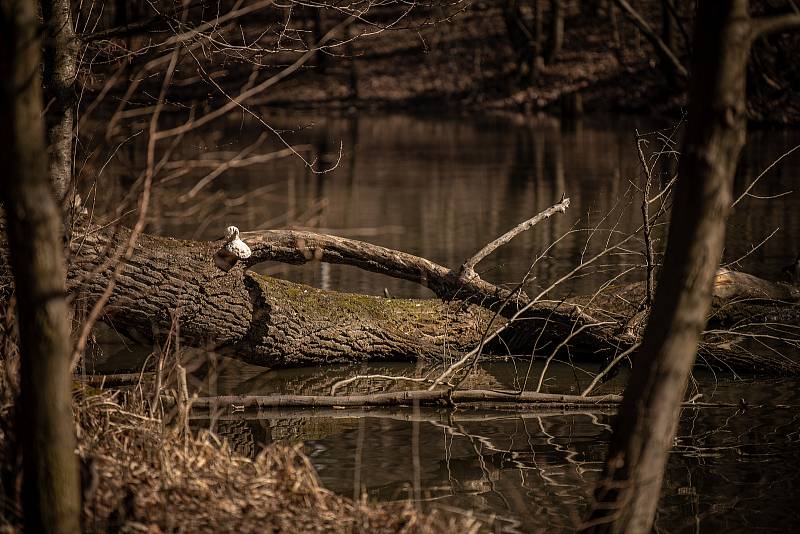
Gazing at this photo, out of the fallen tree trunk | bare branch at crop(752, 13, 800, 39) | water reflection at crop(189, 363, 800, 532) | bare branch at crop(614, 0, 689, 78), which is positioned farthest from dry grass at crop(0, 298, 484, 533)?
bare branch at crop(614, 0, 689, 78)

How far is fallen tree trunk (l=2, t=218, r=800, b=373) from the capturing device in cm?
931

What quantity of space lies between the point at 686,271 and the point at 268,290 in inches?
224

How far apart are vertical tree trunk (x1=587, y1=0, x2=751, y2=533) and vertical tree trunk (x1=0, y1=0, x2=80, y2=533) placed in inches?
93.3

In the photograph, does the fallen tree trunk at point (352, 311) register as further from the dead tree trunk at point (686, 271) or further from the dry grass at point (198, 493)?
the dead tree trunk at point (686, 271)

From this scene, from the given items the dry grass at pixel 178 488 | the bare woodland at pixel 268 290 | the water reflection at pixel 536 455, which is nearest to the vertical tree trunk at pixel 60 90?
the bare woodland at pixel 268 290

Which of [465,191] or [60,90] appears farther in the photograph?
[465,191]

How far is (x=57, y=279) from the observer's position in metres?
4.31

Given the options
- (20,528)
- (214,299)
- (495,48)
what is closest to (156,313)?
(214,299)

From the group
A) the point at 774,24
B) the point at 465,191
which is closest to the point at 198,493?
the point at 774,24

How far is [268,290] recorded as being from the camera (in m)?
10.1

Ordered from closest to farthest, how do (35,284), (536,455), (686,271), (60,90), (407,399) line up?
1. (35,284)
2. (686,271)
3. (60,90)
4. (536,455)
5. (407,399)

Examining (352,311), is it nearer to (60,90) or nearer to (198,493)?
(60,90)

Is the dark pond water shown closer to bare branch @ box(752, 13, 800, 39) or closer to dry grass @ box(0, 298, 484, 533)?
dry grass @ box(0, 298, 484, 533)

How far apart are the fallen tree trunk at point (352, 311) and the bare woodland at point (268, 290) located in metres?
0.02
